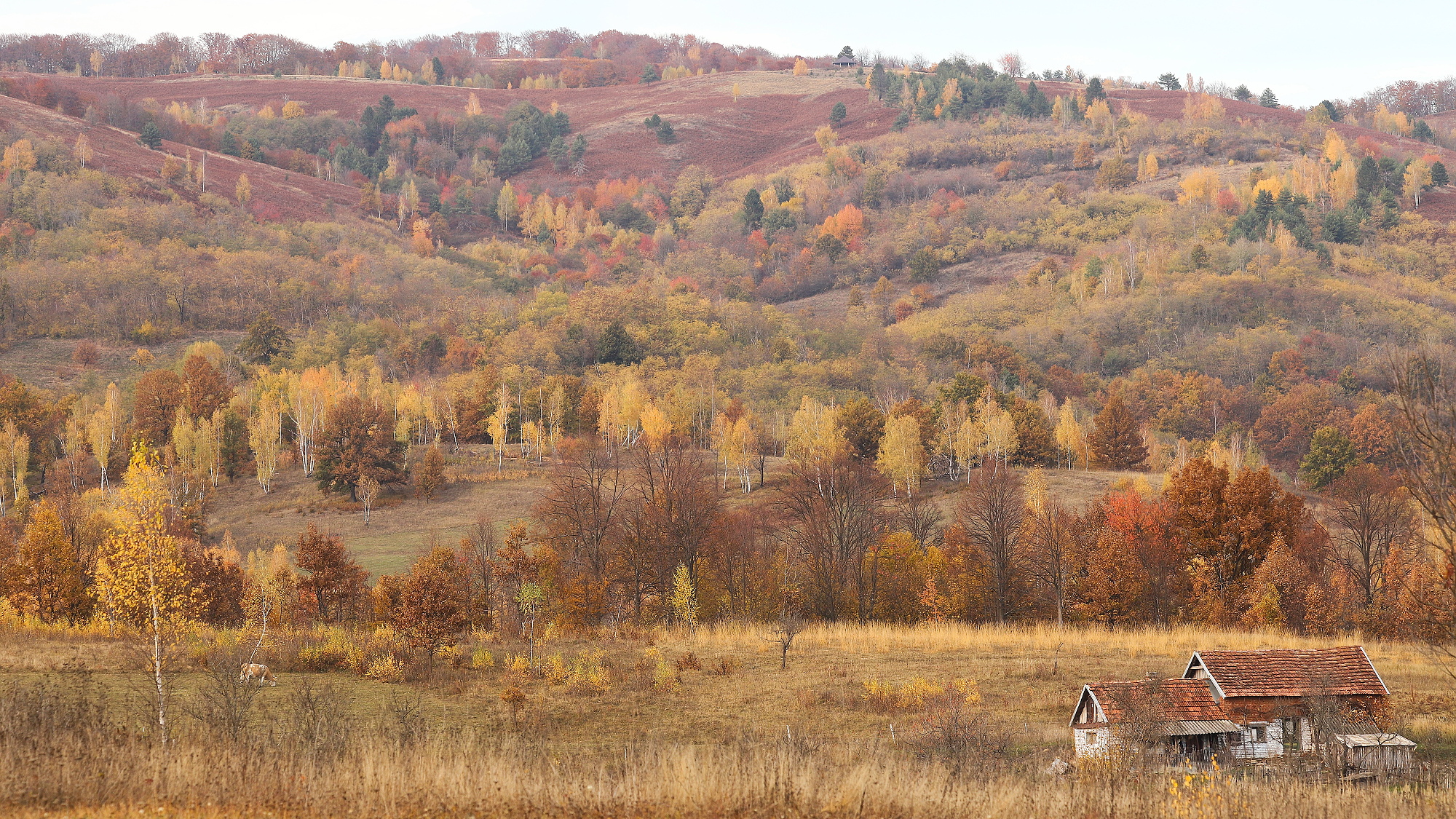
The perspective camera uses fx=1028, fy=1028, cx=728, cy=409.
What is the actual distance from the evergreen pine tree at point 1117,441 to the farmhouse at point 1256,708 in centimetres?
6657

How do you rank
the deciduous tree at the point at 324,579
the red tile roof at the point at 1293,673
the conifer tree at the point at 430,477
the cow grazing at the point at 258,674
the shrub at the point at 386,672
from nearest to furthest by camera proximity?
the cow grazing at the point at 258,674
the red tile roof at the point at 1293,673
the shrub at the point at 386,672
the deciduous tree at the point at 324,579
the conifer tree at the point at 430,477

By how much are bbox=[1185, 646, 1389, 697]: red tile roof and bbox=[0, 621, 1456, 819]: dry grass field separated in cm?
134

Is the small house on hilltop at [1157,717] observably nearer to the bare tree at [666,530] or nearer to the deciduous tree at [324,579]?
the bare tree at [666,530]

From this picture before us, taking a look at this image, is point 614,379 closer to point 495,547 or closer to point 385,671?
point 495,547

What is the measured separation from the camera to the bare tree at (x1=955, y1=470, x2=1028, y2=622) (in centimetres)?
4772

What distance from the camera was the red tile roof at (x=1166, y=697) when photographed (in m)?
20.4

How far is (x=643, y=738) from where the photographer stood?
65.5ft

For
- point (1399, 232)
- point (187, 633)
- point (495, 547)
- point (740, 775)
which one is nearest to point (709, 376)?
point (495, 547)

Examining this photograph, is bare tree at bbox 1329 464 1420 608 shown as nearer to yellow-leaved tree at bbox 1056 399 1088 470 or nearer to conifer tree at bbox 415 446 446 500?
yellow-leaved tree at bbox 1056 399 1088 470

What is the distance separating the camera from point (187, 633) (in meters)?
26.9

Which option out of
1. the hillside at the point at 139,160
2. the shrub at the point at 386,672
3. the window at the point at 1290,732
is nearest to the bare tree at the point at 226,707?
the shrub at the point at 386,672

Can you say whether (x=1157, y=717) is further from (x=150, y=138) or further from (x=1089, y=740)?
(x=150, y=138)

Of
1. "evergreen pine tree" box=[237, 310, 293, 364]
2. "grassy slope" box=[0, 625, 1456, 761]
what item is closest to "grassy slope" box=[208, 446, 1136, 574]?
"grassy slope" box=[0, 625, 1456, 761]

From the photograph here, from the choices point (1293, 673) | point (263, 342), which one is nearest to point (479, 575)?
point (1293, 673)
